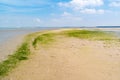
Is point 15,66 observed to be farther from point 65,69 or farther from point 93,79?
point 93,79

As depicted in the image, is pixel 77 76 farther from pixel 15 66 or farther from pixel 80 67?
pixel 15 66

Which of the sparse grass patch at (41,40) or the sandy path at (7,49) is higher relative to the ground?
the sparse grass patch at (41,40)

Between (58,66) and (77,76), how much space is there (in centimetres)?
206

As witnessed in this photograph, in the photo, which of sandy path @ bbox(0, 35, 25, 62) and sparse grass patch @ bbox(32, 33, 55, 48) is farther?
sparse grass patch @ bbox(32, 33, 55, 48)

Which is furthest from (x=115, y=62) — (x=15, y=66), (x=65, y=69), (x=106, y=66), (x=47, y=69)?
(x=15, y=66)

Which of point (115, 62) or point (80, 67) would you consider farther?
point (115, 62)

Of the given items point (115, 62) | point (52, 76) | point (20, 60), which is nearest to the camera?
point (52, 76)

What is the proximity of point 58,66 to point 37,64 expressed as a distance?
1.33 meters

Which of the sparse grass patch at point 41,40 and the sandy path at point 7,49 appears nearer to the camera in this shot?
the sandy path at point 7,49

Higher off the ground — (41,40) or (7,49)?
(41,40)

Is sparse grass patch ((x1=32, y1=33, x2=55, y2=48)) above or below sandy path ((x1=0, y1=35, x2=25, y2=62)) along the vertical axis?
above

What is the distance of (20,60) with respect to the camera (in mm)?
12031

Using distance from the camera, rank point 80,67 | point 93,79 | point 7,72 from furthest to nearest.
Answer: point 80,67
point 7,72
point 93,79

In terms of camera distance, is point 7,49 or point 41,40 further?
point 41,40
